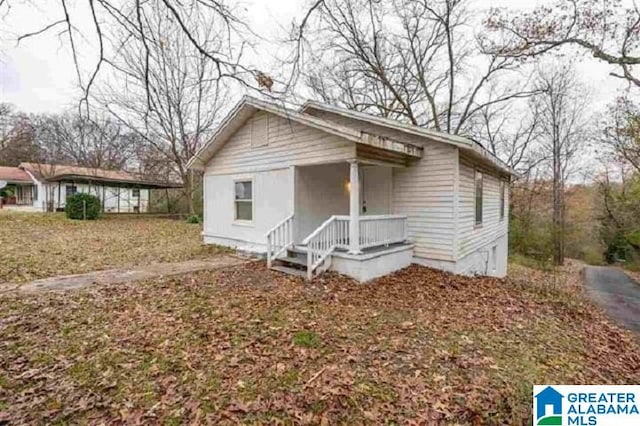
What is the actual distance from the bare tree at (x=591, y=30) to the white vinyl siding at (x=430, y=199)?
766 centimetres

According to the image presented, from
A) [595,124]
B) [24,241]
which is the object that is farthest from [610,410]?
[595,124]

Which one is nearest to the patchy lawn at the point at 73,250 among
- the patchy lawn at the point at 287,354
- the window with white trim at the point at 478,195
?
the patchy lawn at the point at 287,354

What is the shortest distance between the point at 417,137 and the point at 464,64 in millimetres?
14139

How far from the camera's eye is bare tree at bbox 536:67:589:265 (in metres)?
22.0

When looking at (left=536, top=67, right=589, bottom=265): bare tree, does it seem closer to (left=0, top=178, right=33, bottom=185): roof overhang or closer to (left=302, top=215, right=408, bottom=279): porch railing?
(left=302, top=215, right=408, bottom=279): porch railing

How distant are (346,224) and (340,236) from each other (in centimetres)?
31

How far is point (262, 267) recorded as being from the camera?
8547 millimetres

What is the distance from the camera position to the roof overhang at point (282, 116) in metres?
7.09

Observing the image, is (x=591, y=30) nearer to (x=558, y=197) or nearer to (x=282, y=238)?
(x=282, y=238)

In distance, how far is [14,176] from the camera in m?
29.8

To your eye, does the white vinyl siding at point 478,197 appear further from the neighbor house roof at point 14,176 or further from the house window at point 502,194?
the neighbor house roof at point 14,176

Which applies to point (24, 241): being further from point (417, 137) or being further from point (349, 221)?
point (417, 137)

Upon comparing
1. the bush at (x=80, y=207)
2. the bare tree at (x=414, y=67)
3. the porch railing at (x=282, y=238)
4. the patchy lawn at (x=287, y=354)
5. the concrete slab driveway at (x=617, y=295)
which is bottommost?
the concrete slab driveway at (x=617, y=295)

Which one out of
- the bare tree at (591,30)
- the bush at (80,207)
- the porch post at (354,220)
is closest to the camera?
the porch post at (354,220)
